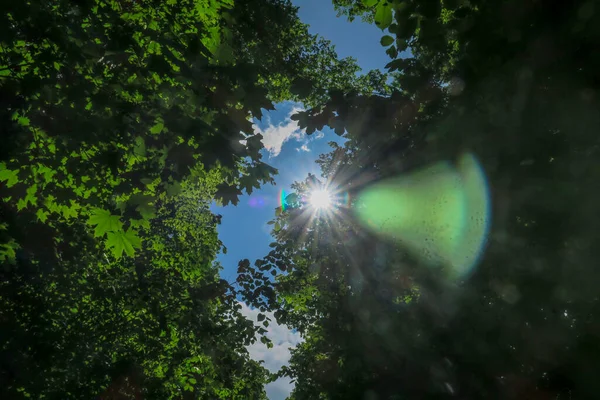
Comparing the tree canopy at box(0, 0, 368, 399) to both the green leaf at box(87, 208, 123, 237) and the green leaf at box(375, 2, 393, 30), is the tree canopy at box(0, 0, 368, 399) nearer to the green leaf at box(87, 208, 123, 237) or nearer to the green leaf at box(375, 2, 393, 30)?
the green leaf at box(87, 208, 123, 237)

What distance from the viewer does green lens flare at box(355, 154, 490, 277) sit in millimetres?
3631

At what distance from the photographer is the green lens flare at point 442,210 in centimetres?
363

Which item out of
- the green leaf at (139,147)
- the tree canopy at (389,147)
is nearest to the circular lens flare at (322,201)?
the tree canopy at (389,147)

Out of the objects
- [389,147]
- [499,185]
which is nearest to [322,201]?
[389,147]

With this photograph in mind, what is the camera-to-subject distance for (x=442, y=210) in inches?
166

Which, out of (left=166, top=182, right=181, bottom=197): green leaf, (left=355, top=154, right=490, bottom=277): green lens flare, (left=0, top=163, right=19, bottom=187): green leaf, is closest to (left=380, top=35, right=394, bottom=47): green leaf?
(left=355, top=154, right=490, bottom=277): green lens flare

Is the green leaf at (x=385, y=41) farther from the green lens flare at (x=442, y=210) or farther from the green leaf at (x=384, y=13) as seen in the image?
the green lens flare at (x=442, y=210)

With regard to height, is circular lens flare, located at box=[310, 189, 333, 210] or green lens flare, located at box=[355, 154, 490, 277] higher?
circular lens flare, located at box=[310, 189, 333, 210]

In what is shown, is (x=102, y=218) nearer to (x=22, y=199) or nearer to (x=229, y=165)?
(x=229, y=165)

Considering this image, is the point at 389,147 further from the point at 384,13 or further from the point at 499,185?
the point at 384,13

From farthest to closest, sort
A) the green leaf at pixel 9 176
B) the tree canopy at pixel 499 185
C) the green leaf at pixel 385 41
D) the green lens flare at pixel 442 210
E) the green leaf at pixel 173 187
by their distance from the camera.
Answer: the green leaf at pixel 173 187 → the green leaf at pixel 9 176 → the green lens flare at pixel 442 210 → the green leaf at pixel 385 41 → the tree canopy at pixel 499 185

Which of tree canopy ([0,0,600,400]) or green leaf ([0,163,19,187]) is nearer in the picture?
tree canopy ([0,0,600,400])

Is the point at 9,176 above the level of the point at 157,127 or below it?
below

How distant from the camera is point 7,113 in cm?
480
